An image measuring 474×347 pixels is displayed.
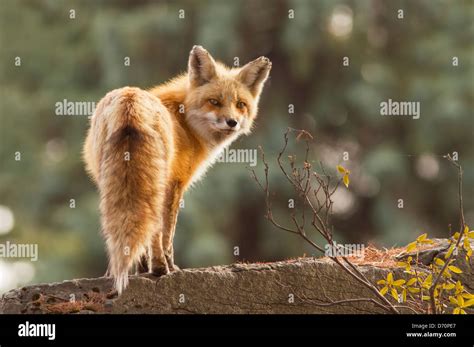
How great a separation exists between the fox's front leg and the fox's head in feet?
1.91

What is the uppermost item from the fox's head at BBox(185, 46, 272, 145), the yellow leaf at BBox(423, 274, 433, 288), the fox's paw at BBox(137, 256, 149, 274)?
the fox's head at BBox(185, 46, 272, 145)

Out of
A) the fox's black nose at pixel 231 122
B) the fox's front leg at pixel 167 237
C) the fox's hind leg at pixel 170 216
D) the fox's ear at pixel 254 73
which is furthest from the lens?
the fox's ear at pixel 254 73

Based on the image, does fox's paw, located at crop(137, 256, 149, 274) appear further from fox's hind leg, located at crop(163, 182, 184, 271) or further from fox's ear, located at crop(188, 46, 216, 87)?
fox's ear, located at crop(188, 46, 216, 87)

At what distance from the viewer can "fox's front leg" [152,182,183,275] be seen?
5.09 metres

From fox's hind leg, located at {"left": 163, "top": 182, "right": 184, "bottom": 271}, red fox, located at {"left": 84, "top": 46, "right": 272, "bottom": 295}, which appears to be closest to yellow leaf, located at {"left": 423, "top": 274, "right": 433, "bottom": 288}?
red fox, located at {"left": 84, "top": 46, "right": 272, "bottom": 295}

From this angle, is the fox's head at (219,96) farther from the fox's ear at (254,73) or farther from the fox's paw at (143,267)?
the fox's paw at (143,267)

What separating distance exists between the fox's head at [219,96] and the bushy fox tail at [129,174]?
78 centimetres

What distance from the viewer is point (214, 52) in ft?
44.2

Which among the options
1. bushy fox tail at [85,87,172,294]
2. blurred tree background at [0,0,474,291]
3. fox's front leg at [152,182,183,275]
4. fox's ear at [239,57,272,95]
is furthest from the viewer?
blurred tree background at [0,0,474,291]

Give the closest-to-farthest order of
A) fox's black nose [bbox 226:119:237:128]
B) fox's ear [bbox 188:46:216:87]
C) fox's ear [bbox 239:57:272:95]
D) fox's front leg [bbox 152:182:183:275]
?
fox's front leg [bbox 152:182:183:275] < fox's black nose [bbox 226:119:237:128] < fox's ear [bbox 188:46:216:87] < fox's ear [bbox 239:57:272:95]

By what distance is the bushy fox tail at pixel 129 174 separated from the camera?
475 centimetres

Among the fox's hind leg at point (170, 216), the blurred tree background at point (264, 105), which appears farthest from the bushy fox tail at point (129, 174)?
the blurred tree background at point (264, 105)

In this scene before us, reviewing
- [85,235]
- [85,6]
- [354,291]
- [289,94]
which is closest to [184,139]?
[354,291]
